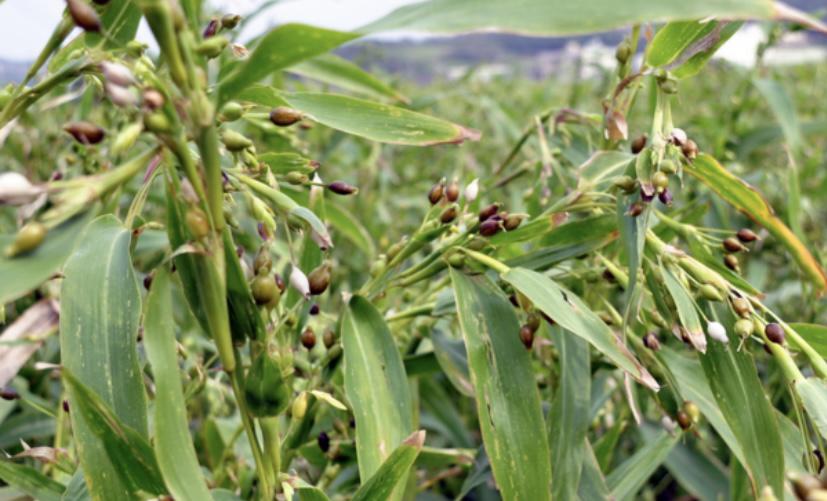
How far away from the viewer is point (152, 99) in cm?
44

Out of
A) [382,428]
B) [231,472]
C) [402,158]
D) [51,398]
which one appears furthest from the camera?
[402,158]

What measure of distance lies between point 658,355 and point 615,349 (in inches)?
6.9

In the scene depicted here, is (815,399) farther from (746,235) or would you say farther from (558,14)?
(558,14)

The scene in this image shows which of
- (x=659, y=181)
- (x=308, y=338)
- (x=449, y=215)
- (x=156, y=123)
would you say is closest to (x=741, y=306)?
(x=659, y=181)

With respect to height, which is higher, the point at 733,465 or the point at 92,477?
the point at 92,477

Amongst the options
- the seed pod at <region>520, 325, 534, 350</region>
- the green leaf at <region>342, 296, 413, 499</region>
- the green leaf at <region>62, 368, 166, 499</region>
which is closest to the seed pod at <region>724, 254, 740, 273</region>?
the seed pod at <region>520, 325, 534, 350</region>

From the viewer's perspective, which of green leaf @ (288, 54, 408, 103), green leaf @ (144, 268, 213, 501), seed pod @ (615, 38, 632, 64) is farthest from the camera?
green leaf @ (288, 54, 408, 103)

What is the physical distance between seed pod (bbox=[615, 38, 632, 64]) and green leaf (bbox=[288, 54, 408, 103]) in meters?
0.31

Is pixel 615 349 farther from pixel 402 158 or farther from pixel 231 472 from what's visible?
pixel 402 158

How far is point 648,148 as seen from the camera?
71 cm

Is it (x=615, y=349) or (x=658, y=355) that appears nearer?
(x=615, y=349)

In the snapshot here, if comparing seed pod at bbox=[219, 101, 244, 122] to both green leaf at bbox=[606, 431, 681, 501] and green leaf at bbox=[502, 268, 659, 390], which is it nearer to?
green leaf at bbox=[502, 268, 659, 390]

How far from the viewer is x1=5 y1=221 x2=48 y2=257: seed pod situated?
1.39ft

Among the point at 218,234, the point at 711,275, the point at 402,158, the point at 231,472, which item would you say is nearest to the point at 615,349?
the point at 711,275
